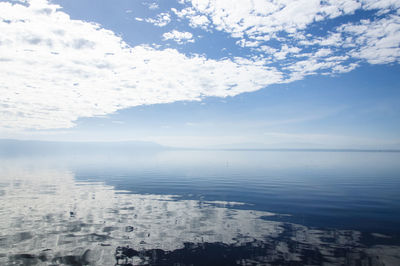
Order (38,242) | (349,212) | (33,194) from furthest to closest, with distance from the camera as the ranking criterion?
(33,194)
(349,212)
(38,242)

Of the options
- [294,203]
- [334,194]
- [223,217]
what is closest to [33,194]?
[223,217]

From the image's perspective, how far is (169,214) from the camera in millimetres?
27531

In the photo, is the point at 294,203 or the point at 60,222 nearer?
the point at 60,222

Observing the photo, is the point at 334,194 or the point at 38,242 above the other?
the point at 334,194

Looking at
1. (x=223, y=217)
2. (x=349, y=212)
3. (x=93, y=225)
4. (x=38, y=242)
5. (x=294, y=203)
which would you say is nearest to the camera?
(x=38, y=242)

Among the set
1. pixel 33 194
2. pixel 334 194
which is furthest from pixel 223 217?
pixel 33 194

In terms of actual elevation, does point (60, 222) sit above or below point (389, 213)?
below

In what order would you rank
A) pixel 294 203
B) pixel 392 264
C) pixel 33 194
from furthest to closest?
1. pixel 33 194
2. pixel 294 203
3. pixel 392 264

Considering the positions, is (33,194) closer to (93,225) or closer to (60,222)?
(60,222)

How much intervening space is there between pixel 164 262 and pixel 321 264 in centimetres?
1036

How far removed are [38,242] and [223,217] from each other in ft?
57.3

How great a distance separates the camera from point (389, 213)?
2756 centimetres

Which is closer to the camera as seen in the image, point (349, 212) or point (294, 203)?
point (349, 212)

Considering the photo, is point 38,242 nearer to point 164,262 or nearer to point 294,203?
point 164,262
